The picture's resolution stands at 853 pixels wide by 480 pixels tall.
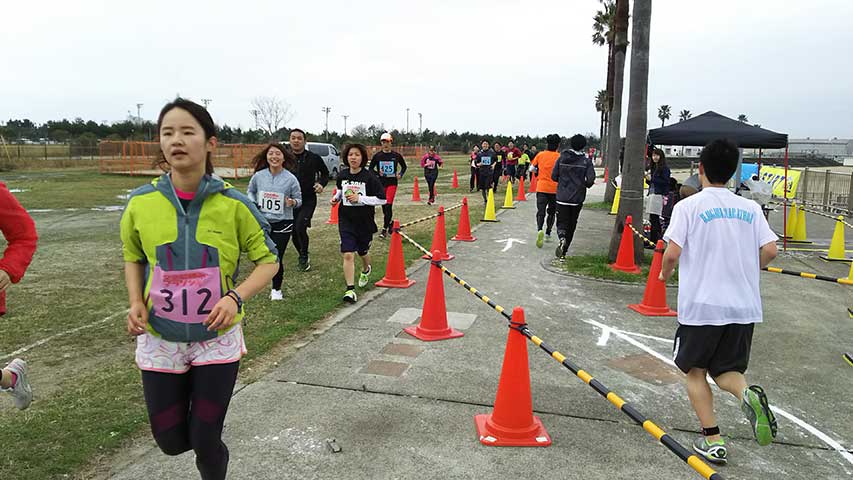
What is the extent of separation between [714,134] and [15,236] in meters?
9.59

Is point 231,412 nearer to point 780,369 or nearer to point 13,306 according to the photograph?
point 13,306

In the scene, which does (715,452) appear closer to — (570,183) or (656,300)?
(656,300)

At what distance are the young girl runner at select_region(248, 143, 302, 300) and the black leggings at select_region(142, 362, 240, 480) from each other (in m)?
4.18

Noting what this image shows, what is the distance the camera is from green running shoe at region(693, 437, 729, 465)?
11.0ft

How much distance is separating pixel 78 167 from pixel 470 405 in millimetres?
39478

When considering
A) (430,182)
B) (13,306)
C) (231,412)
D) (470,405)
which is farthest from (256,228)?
(430,182)

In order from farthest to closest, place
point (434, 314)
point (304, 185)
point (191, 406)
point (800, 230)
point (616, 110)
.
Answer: point (616, 110)
point (800, 230)
point (304, 185)
point (434, 314)
point (191, 406)

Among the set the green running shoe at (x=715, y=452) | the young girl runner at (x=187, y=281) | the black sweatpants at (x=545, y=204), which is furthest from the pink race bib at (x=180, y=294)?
the black sweatpants at (x=545, y=204)

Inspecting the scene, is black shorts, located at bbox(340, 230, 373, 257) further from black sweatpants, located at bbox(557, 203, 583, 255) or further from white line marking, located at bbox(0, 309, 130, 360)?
black sweatpants, located at bbox(557, 203, 583, 255)

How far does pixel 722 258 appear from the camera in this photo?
3.28 m

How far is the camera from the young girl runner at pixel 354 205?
6.66 meters

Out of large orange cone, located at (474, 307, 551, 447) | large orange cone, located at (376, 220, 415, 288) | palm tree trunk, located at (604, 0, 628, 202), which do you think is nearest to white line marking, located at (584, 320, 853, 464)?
large orange cone, located at (474, 307, 551, 447)

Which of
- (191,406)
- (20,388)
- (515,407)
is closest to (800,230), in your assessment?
(515,407)

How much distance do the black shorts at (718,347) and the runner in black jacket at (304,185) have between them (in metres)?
5.69
